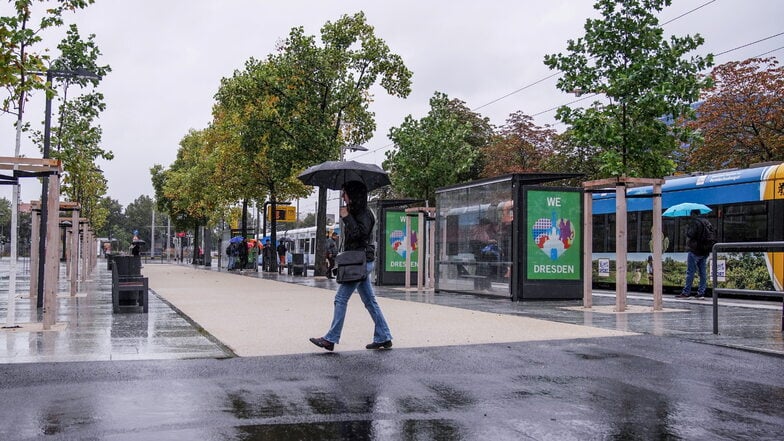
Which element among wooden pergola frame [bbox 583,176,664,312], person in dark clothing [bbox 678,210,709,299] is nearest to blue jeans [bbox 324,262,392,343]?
wooden pergola frame [bbox 583,176,664,312]

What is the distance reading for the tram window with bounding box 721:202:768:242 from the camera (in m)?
17.8

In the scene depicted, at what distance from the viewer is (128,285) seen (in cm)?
1293

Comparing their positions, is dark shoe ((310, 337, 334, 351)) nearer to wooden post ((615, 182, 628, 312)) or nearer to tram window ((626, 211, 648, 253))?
wooden post ((615, 182, 628, 312))

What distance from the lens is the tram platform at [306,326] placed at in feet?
26.3

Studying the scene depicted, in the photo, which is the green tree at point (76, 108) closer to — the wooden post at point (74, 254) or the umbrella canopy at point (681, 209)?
the wooden post at point (74, 254)

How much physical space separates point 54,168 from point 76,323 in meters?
2.54

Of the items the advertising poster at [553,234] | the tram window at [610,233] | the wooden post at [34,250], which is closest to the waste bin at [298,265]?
the tram window at [610,233]

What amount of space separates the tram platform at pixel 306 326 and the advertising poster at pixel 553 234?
2.60 feet

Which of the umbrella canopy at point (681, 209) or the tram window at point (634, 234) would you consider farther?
the tram window at point (634, 234)

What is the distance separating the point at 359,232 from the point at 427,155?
1706 cm

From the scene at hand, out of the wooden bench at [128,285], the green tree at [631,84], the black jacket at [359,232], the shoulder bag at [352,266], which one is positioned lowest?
the wooden bench at [128,285]

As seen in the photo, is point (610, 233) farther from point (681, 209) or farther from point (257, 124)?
point (257, 124)

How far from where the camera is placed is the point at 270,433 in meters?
4.47

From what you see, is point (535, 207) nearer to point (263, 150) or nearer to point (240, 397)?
point (240, 397)
